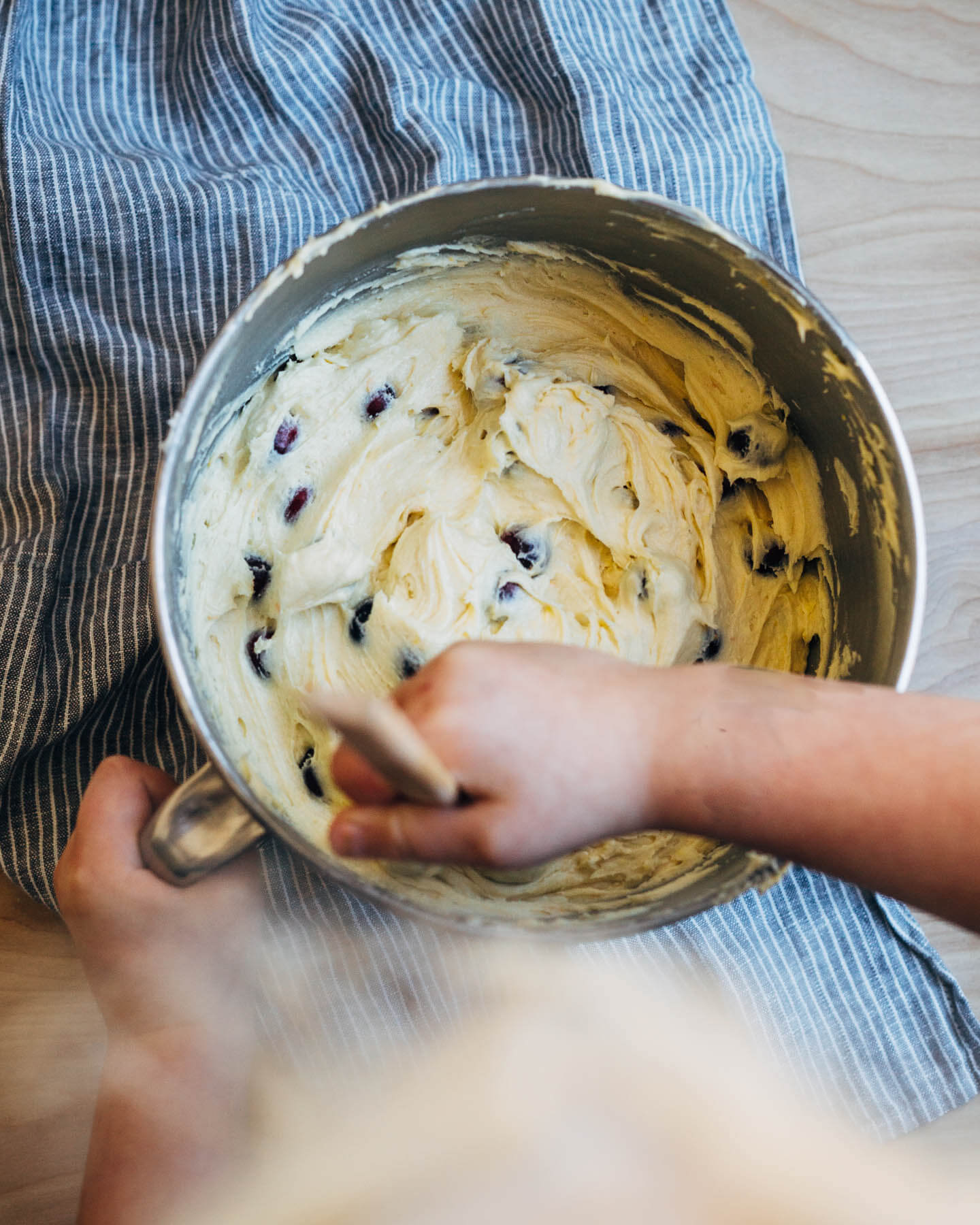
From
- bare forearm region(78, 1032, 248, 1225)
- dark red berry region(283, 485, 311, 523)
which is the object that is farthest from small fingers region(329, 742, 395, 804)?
bare forearm region(78, 1032, 248, 1225)

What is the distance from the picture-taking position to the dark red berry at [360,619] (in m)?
0.78

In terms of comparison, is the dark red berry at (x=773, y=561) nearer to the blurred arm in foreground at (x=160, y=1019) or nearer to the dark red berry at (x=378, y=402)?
the dark red berry at (x=378, y=402)

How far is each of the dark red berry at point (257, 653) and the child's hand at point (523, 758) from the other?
209mm

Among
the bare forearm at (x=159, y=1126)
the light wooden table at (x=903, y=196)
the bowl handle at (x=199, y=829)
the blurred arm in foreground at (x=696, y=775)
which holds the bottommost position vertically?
the bare forearm at (x=159, y=1126)

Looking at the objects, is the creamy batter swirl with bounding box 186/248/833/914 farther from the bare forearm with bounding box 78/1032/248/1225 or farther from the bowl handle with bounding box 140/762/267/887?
the bare forearm with bounding box 78/1032/248/1225

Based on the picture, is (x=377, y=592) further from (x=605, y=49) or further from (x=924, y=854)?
(x=605, y=49)

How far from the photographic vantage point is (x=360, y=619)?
79cm

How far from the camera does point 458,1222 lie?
0.75 meters

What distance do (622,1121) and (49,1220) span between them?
1.64 ft

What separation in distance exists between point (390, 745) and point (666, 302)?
0.47 meters

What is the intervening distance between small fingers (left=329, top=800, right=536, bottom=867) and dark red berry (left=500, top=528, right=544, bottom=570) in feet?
1.07

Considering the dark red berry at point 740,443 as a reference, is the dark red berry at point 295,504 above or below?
below

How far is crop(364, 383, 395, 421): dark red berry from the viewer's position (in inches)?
31.6

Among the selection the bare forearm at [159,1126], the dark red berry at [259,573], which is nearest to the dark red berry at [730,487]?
the dark red berry at [259,573]
